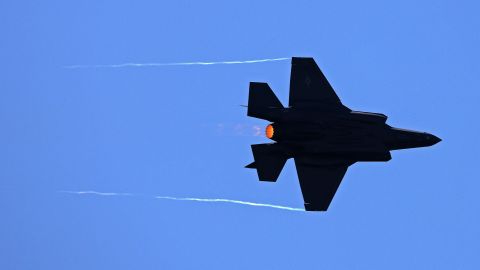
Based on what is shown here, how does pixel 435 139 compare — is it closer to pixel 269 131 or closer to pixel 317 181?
pixel 317 181

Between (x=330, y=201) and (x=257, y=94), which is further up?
(x=257, y=94)

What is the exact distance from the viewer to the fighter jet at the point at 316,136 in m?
41.6

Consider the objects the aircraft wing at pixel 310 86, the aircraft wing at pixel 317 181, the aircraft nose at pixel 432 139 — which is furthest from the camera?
the aircraft nose at pixel 432 139

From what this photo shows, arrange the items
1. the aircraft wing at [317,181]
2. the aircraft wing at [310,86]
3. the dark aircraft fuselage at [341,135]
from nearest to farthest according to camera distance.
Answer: the dark aircraft fuselage at [341,135], the aircraft wing at [317,181], the aircraft wing at [310,86]

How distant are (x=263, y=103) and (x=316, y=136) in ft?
7.60

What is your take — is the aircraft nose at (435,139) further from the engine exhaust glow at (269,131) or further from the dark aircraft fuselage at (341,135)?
the engine exhaust glow at (269,131)

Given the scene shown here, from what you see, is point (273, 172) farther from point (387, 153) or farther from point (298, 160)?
point (387, 153)

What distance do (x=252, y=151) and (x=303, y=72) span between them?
385 centimetres

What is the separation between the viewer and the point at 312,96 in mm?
43469

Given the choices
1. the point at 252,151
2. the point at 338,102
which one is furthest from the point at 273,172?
the point at 338,102

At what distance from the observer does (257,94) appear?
4166 centimetres

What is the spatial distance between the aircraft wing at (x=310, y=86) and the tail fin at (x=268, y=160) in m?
2.18

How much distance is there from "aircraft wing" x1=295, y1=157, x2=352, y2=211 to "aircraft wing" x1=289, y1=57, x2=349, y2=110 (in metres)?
2.23

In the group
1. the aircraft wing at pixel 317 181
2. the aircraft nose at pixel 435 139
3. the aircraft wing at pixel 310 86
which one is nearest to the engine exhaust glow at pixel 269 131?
the aircraft wing at pixel 317 181
